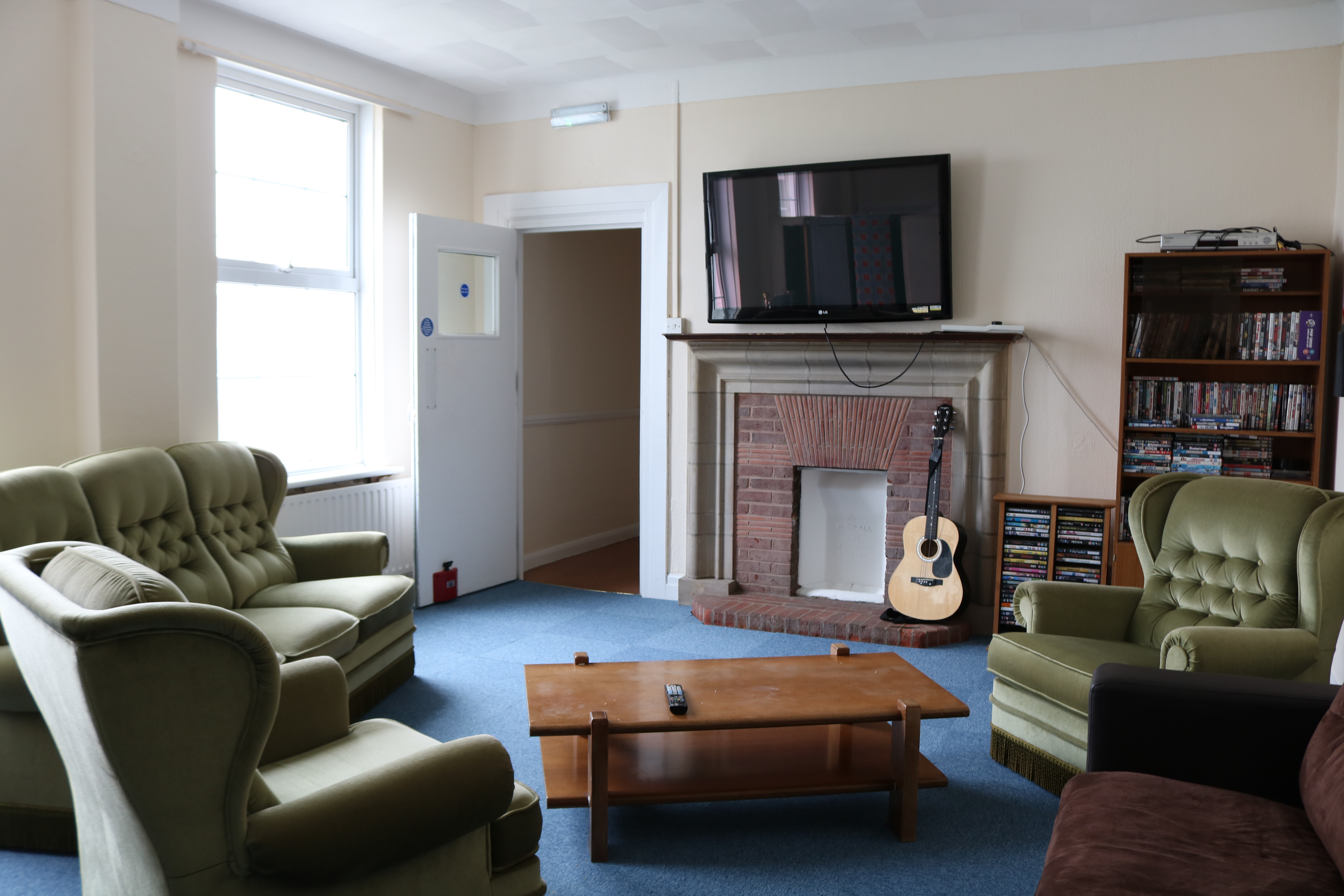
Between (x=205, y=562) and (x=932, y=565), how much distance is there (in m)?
3.05

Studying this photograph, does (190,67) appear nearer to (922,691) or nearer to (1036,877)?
(922,691)

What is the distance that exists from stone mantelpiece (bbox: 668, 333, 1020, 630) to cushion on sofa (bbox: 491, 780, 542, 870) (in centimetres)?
302

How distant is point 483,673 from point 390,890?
2207 mm

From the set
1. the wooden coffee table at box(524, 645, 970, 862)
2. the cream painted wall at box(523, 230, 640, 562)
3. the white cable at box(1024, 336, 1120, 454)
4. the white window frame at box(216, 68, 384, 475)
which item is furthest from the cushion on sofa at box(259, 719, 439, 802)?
the cream painted wall at box(523, 230, 640, 562)

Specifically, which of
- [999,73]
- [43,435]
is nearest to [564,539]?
[43,435]

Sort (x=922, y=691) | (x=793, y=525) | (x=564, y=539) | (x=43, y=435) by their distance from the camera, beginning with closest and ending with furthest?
(x=922, y=691) → (x=43, y=435) → (x=793, y=525) → (x=564, y=539)

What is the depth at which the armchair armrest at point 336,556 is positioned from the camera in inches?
157

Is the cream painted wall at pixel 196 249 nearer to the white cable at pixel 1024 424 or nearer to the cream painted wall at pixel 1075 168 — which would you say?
the cream painted wall at pixel 1075 168

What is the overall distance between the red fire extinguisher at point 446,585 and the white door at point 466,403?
0.04 m

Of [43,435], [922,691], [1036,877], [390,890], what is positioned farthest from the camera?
[43,435]

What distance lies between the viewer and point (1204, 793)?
6.52 ft

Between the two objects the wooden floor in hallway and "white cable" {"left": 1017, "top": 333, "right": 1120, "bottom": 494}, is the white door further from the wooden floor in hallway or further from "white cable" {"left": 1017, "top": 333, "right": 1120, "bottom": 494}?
"white cable" {"left": 1017, "top": 333, "right": 1120, "bottom": 494}

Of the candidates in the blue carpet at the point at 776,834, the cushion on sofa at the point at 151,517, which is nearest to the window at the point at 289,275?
the cushion on sofa at the point at 151,517

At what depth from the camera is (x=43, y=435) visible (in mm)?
3713
